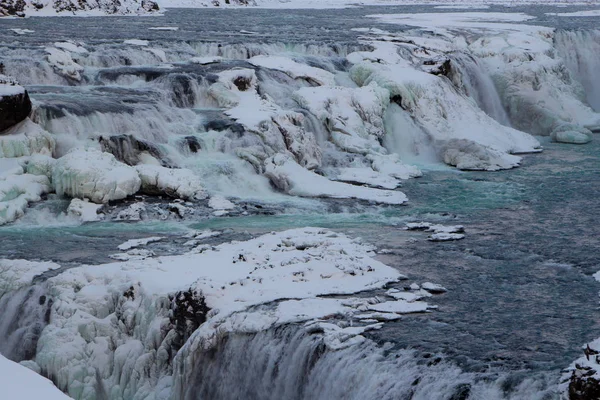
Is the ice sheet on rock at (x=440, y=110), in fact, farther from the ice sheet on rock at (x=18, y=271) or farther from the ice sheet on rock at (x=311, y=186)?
the ice sheet on rock at (x=18, y=271)

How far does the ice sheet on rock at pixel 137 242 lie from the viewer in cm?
1216

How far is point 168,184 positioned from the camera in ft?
47.3

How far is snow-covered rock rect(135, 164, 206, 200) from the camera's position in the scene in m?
14.4

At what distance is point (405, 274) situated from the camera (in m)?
10.9

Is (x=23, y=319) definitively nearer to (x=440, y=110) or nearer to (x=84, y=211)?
(x=84, y=211)

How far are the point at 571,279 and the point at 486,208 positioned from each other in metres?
3.96

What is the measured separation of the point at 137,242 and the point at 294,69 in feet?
29.6

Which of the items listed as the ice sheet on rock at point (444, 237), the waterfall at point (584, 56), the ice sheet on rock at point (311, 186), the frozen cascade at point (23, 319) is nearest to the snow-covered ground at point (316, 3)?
the waterfall at point (584, 56)

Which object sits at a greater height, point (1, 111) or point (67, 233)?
point (1, 111)

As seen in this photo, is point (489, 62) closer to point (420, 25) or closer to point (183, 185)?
point (420, 25)

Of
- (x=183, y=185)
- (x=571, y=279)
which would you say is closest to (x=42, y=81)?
(x=183, y=185)

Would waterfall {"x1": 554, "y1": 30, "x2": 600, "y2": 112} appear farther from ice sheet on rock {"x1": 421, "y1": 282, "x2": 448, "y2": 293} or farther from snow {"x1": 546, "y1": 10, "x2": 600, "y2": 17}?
ice sheet on rock {"x1": 421, "y1": 282, "x2": 448, "y2": 293}

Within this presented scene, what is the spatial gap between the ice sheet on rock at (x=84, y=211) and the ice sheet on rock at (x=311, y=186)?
126 inches

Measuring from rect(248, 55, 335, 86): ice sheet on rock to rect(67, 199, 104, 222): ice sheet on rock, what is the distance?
7.45 meters
